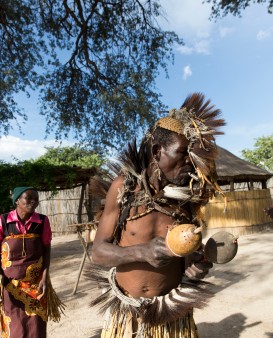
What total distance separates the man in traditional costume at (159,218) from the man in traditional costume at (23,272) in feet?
5.99

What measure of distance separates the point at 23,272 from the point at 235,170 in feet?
37.7

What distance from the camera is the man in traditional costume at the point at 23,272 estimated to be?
345cm

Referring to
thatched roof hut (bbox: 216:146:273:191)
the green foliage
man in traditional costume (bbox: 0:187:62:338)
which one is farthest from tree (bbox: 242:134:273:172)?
man in traditional costume (bbox: 0:187:62:338)

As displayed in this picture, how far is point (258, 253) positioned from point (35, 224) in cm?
680

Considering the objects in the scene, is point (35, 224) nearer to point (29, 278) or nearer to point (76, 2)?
point (29, 278)

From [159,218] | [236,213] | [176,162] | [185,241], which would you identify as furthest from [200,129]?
[236,213]

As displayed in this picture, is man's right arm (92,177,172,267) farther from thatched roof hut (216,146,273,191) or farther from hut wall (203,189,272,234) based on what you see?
thatched roof hut (216,146,273,191)

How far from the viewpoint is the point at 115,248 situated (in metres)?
1.75

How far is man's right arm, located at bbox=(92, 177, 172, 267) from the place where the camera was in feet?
5.06

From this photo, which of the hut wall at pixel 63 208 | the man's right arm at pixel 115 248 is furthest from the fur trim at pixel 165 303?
the hut wall at pixel 63 208

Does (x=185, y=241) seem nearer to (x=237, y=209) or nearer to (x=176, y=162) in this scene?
(x=176, y=162)

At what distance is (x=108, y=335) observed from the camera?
1967 mm

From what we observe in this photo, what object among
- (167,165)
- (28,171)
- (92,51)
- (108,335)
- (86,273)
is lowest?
(108,335)

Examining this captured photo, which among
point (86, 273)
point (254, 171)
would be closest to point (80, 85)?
point (254, 171)
